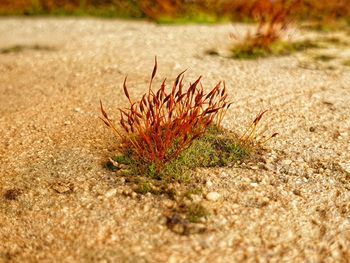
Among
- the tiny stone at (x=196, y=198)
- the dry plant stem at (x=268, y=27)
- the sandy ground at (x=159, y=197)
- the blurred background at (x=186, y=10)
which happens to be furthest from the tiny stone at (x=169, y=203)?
the blurred background at (x=186, y=10)

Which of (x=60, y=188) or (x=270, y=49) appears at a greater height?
(x=270, y=49)

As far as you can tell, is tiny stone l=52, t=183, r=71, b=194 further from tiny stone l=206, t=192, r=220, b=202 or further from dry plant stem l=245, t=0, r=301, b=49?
dry plant stem l=245, t=0, r=301, b=49

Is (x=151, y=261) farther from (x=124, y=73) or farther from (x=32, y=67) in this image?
(x=32, y=67)

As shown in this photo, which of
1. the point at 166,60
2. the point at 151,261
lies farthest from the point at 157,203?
the point at 166,60

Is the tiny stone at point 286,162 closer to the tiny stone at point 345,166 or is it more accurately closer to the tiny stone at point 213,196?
the tiny stone at point 345,166

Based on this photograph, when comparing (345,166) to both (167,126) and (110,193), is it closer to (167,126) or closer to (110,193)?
(167,126)

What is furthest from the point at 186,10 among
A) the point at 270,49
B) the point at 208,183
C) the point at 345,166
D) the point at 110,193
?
the point at 110,193
